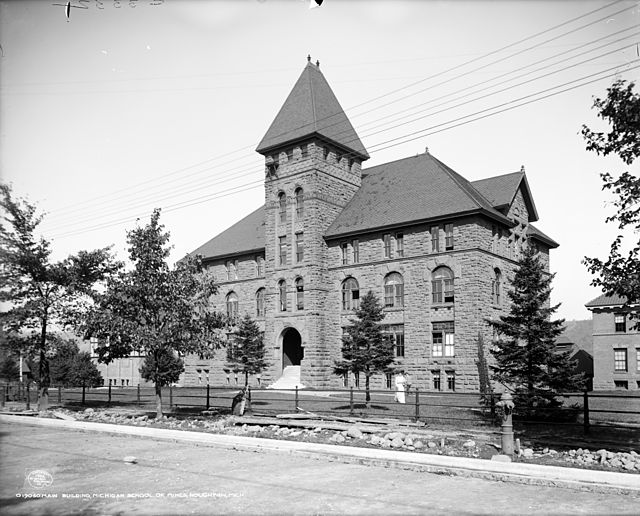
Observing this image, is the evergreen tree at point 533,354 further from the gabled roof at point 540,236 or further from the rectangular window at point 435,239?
the gabled roof at point 540,236

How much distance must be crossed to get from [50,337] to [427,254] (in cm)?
2304

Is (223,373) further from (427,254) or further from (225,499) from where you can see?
(225,499)

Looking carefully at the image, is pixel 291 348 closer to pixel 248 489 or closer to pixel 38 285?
pixel 38 285

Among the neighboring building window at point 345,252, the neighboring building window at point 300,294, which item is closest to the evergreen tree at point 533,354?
the neighboring building window at point 345,252

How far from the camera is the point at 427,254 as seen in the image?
38.6m

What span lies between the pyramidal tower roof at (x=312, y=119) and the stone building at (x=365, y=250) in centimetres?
12

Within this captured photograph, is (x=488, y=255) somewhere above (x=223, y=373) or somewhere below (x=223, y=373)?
above

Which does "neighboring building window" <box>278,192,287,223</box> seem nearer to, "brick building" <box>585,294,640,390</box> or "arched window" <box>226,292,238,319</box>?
"arched window" <box>226,292,238,319</box>

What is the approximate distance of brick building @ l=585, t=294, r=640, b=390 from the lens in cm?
4550

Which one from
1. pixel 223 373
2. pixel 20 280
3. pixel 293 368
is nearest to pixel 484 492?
pixel 20 280

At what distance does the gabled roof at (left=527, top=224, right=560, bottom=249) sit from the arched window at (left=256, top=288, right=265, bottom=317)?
72.3 feet

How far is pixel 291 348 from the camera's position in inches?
1857

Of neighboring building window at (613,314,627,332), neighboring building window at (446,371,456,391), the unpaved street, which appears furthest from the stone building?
the unpaved street

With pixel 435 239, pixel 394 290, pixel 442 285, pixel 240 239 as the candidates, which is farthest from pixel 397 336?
pixel 240 239
